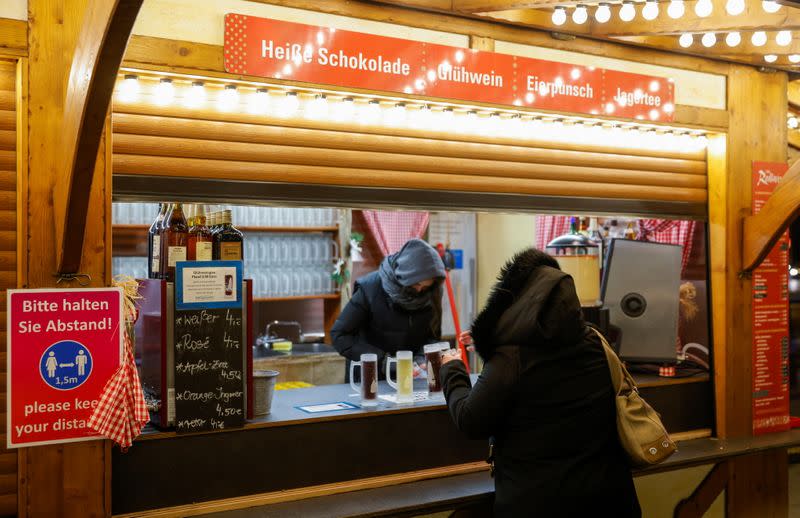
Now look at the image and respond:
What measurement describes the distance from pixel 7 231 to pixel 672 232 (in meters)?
4.15

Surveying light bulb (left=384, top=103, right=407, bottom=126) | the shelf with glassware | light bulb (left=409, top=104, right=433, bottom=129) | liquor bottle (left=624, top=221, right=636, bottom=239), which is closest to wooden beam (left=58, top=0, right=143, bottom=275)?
light bulb (left=384, top=103, right=407, bottom=126)

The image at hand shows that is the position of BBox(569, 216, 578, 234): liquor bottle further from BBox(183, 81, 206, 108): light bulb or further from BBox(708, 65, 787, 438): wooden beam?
BBox(183, 81, 206, 108): light bulb

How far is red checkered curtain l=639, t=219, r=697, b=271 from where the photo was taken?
16.3 ft

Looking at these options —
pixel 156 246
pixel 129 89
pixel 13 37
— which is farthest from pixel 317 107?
pixel 13 37

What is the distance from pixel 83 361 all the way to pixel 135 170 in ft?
2.49

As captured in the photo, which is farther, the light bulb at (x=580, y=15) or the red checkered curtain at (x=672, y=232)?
the red checkered curtain at (x=672, y=232)

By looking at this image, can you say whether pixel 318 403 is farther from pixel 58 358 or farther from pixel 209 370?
pixel 58 358

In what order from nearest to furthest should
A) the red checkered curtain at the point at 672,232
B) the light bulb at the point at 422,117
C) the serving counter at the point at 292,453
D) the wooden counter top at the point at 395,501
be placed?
the serving counter at the point at 292,453 < the wooden counter top at the point at 395,501 < the light bulb at the point at 422,117 < the red checkered curtain at the point at 672,232

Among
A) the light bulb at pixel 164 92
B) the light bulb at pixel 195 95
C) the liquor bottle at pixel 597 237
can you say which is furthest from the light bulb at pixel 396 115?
the liquor bottle at pixel 597 237

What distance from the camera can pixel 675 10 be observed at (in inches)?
151

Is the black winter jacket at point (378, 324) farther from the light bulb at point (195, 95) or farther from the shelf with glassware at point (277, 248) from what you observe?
the shelf with glassware at point (277, 248)

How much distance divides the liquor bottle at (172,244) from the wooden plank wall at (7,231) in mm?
536

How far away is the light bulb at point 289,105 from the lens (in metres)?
3.30

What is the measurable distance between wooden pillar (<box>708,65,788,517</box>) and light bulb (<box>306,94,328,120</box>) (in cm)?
247
